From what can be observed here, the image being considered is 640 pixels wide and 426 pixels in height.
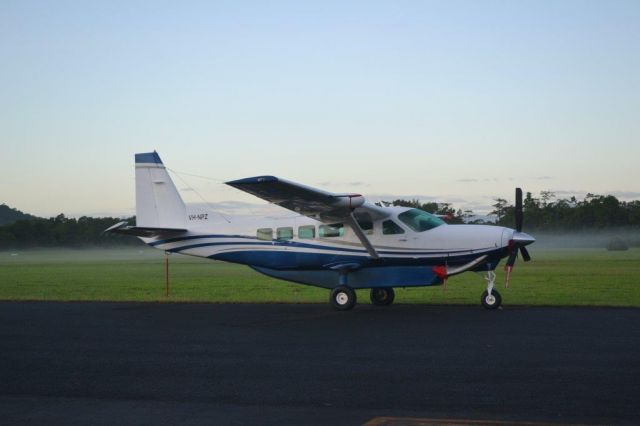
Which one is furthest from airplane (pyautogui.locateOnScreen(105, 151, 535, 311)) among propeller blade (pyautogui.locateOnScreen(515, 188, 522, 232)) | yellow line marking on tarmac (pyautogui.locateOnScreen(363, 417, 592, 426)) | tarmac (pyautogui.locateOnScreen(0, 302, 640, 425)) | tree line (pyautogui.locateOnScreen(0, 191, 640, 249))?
tree line (pyautogui.locateOnScreen(0, 191, 640, 249))

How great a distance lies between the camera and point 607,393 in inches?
354

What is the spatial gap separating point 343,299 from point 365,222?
205cm

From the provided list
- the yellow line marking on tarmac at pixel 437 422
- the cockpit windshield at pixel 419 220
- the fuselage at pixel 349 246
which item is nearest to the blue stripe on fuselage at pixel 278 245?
the fuselage at pixel 349 246

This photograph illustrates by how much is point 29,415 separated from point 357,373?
408 cm

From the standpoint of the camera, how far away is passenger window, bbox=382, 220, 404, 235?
2100 cm

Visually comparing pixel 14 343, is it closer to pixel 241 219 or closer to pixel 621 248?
pixel 241 219

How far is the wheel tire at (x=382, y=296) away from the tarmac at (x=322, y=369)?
3451mm

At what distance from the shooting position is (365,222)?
69.9 ft

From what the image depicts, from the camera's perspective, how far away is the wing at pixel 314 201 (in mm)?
17969

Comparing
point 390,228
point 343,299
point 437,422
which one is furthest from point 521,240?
point 437,422

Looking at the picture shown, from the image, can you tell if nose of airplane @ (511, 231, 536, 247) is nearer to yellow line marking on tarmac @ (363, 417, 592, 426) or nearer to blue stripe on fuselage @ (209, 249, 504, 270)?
blue stripe on fuselage @ (209, 249, 504, 270)

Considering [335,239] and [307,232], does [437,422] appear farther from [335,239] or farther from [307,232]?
[307,232]

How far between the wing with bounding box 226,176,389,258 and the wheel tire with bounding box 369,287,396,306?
5.22 feet

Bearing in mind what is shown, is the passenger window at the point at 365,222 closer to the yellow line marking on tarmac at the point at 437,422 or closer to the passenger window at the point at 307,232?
the passenger window at the point at 307,232
